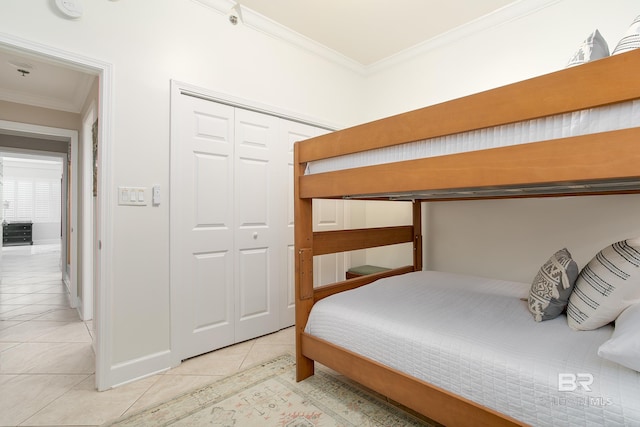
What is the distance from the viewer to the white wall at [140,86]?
1.58 metres

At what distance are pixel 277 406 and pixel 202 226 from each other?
4.00 feet

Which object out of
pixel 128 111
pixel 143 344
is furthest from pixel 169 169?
pixel 143 344

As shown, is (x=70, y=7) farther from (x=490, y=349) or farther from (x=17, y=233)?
(x=17, y=233)

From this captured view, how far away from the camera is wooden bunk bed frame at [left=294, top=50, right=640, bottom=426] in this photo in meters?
0.77

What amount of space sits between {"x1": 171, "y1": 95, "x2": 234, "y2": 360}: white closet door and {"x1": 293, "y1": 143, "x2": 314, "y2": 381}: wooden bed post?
0.76 m

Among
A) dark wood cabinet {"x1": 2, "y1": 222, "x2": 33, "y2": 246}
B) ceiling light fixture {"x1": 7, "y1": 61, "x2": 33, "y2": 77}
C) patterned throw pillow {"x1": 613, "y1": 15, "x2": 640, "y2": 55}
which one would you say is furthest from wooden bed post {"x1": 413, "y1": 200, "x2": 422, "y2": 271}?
dark wood cabinet {"x1": 2, "y1": 222, "x2": 33, "y2": 246}

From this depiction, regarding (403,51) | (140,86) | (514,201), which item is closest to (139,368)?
(140,86)

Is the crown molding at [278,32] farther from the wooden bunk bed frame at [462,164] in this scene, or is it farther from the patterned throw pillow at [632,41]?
the patterned throw pillow at [632,41]

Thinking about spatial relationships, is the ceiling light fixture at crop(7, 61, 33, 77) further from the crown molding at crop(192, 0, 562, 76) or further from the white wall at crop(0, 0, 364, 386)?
the crown molding at crop(192, 0, 562, 76)

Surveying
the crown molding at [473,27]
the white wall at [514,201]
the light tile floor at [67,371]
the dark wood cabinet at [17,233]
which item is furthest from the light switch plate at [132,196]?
the dark wood cabinet at [17,233]

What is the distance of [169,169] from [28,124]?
2.27m

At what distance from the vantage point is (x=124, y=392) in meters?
1.60

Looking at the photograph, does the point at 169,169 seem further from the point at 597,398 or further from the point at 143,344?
the point at 597,398

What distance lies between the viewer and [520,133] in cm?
92
